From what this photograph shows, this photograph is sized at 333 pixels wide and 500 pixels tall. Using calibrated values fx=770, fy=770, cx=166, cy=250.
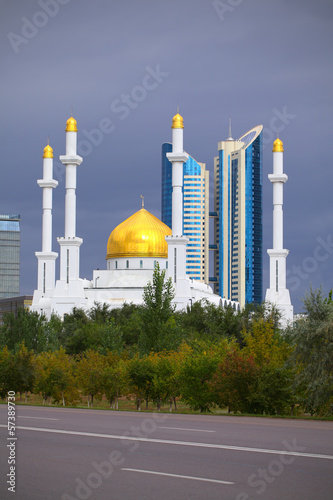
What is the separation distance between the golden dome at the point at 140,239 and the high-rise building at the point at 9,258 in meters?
90.4

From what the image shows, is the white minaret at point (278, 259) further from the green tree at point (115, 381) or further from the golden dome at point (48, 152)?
the green tree at point (115, 381)

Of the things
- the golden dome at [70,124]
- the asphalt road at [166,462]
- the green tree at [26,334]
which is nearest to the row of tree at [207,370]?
the asphalt road at [166,462]

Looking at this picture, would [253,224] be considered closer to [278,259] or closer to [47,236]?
[278,259]

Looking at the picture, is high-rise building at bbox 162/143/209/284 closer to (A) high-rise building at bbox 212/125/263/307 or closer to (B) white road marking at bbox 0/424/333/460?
(A) high-rise building at bbox 212/125/263/307

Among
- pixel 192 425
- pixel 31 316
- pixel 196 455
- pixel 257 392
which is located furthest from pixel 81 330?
pixel 196 455

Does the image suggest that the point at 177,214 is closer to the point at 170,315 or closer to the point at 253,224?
the point at 170,315

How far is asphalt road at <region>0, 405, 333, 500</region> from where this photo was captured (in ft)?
24.8

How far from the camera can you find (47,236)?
2692 inches

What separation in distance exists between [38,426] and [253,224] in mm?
116324

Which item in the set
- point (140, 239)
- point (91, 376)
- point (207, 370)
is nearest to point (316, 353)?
point (207, 370)

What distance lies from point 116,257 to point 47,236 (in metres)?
8.44

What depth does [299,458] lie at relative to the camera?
9391mm

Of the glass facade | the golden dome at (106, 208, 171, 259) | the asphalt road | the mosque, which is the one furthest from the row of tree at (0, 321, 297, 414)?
the glass facade

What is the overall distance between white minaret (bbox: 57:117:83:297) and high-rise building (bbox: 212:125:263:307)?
210 feet
